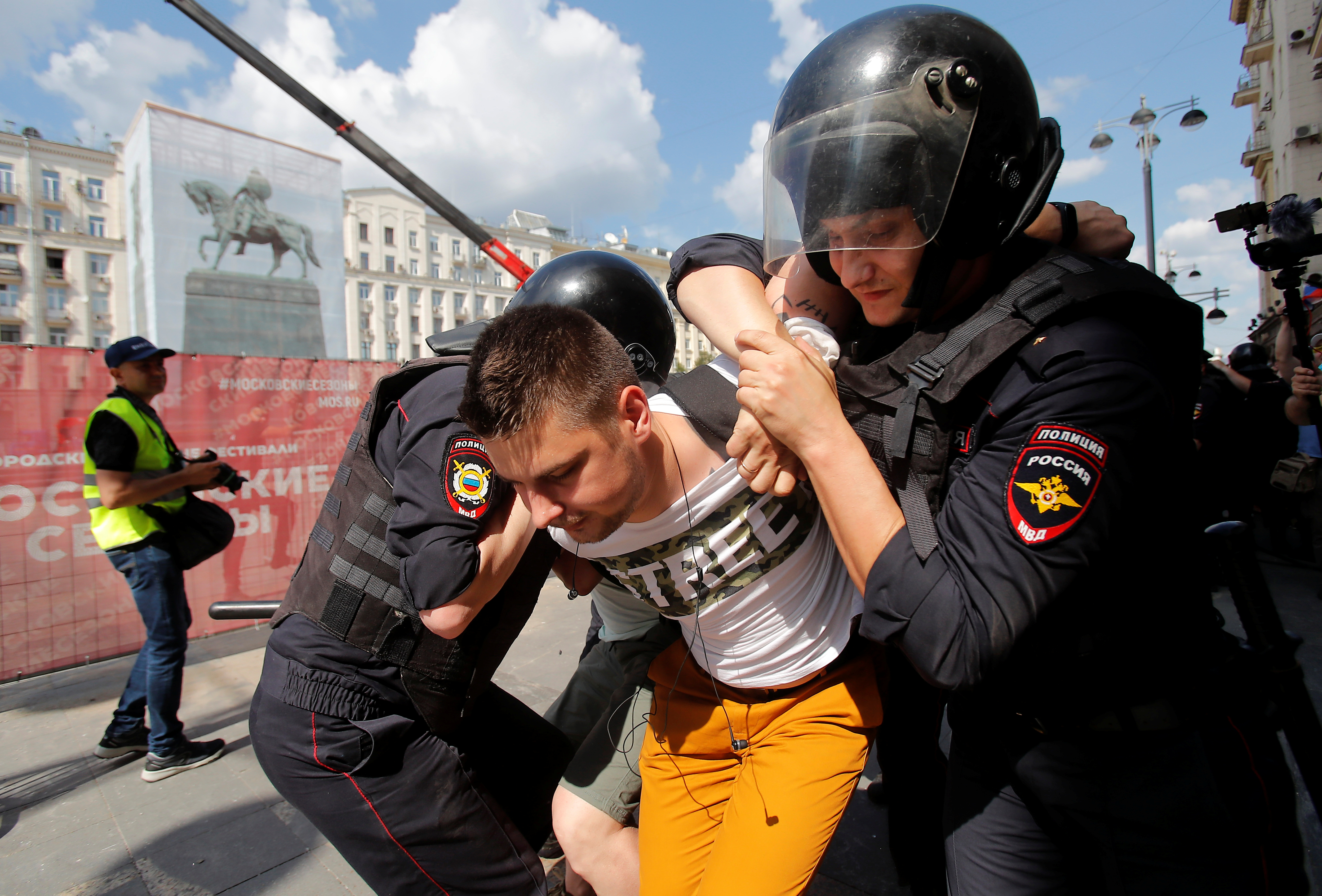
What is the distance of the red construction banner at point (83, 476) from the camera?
464cm

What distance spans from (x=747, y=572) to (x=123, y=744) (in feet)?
12.3

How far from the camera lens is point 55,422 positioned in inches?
188

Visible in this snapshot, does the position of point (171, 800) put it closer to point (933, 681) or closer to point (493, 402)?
point (493, 402)

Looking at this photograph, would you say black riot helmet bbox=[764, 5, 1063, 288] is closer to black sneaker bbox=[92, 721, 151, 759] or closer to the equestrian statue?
black sneaker bbox=[92, 721, 151, 759]

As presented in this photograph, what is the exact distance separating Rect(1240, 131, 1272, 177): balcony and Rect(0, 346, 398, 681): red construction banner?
29850 millimetres

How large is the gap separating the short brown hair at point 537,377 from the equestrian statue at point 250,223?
2355 cm

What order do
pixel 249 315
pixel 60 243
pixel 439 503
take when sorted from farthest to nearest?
pixel 60 243 < pixel 249 315 < pixel 439 503

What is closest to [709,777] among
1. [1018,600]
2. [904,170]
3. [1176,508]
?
[1018,600]

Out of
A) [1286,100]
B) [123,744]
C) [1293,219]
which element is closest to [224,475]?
[123,744]

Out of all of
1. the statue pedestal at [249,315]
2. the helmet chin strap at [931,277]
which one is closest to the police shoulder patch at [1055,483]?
the helmet chin strap at [931,277]

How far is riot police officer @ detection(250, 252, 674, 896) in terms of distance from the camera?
150cm

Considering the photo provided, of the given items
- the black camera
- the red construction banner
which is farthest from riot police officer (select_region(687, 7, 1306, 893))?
the red construction banner

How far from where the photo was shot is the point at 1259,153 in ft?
76.7

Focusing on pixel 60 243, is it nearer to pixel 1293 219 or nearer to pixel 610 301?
pixel 610 301
